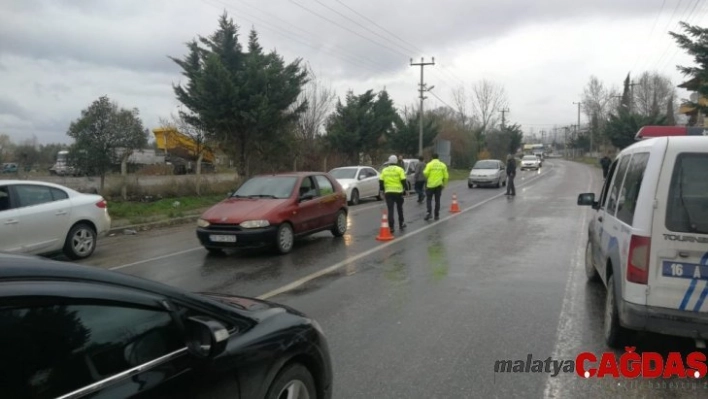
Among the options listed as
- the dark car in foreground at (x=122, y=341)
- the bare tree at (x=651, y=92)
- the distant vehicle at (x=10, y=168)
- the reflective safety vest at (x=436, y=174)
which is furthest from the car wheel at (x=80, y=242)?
the bare tree at (x=651, y=92)

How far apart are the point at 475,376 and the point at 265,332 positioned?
2036mm

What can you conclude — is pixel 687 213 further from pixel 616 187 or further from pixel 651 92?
pixel 651 92

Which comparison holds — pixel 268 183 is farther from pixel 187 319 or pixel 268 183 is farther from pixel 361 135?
pixel 361 135

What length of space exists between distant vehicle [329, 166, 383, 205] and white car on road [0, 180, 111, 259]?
11.1m

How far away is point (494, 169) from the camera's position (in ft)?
93.4

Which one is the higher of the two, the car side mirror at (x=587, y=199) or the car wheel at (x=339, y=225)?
the car side mirror at (x=587, y=199)

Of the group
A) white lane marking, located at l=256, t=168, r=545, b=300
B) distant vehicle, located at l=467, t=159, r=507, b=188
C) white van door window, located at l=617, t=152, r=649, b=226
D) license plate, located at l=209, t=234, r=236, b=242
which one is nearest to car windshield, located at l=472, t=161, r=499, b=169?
distant vehicle, located at l=467, t=159, r=507, b=188

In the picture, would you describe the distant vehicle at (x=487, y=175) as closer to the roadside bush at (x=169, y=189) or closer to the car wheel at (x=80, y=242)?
the roadside bush at (x=169, y=189)

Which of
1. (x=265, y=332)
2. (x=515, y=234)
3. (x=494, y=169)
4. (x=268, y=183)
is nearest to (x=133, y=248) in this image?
(x=268, y=183)

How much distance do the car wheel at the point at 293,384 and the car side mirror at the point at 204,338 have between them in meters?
0.48

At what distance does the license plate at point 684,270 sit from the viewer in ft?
12.9

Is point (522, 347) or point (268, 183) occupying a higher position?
point (268, 183)

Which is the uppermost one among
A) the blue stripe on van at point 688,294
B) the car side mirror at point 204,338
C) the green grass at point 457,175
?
the car side mirror at point 204,338

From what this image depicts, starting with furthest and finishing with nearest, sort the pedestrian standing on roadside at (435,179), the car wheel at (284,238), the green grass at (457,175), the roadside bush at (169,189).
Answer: the green grass at (457,175)
the roadside bush at (169,189)
the pedestrian standing on roadside at (435,179)
the car wheel at (284,238)
